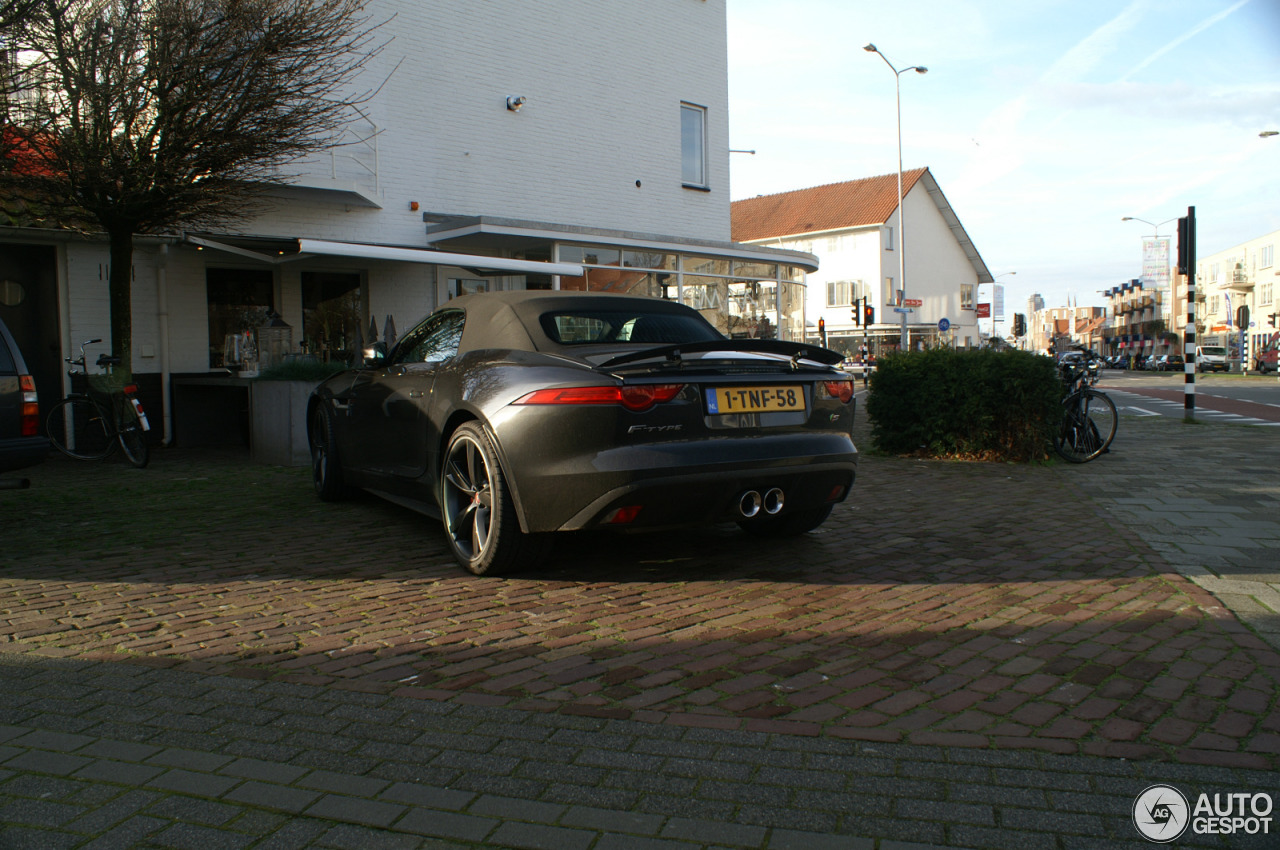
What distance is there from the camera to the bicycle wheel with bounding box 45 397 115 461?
10625mm

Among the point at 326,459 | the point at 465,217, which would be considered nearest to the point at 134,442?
the point at 326,459

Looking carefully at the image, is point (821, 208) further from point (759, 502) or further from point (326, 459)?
point (759, 502)

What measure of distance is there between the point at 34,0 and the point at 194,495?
4.28 meters

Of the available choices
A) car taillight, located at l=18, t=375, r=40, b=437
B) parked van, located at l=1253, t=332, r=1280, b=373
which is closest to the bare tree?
car taillight, located at l=18, t=375, r=40, b=437

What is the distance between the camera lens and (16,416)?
20.3 feet

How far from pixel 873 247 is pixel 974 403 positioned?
4432cm

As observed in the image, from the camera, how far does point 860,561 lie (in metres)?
5.21

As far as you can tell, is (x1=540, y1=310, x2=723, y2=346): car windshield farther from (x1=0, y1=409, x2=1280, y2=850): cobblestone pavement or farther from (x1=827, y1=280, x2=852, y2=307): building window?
(x1=827, y1=280, x2=852, y2=307): building window

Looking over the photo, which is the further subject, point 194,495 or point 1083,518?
point 194,495

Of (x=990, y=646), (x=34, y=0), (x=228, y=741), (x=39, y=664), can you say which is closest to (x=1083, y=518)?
(x=990, y=646)

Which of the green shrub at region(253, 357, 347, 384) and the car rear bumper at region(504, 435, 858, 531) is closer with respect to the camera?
the car rear bumper at region(504, 435, 858, 531)

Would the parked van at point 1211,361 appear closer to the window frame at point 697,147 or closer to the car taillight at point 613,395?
the window frame at point 697,147

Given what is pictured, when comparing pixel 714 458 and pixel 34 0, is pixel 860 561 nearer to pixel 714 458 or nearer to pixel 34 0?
pixel 714 458

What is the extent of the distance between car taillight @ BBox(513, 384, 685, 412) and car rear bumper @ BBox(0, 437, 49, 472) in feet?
13.0
